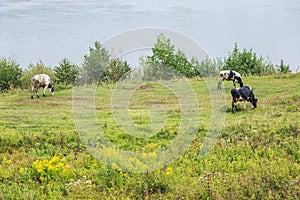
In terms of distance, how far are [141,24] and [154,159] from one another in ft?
228

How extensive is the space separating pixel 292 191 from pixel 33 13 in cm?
9419

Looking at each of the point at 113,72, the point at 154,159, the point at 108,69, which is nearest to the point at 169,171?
the point at 154,159

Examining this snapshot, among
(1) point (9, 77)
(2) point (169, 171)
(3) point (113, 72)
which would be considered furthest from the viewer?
(1) point (9, 77)

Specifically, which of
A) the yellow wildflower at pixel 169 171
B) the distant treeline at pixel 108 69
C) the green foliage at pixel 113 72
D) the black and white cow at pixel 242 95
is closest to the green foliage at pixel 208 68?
the distant treeline at pixel 108 69

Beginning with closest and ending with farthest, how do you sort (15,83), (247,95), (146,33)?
1. (146,33)
2. (247,95)
3. (15,83)

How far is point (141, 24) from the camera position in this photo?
77250 millimetres

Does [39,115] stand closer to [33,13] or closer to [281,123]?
[281,123]

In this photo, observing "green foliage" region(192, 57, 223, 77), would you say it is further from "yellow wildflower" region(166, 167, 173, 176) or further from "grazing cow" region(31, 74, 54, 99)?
"yellow wildflower" region(166, 167, 173, 176)

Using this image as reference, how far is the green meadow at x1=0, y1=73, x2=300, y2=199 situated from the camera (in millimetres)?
7551

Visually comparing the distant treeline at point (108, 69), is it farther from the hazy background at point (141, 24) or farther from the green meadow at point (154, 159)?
the hazy background at point (141, 24)

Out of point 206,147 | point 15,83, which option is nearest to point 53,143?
point 206,147

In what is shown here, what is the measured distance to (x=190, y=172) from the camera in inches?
346

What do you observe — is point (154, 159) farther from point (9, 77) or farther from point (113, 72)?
point (9, 77)

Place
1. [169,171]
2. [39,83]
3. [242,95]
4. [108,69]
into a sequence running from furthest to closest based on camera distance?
[108,69] < [39,83] < [242,95] < [169,171]
